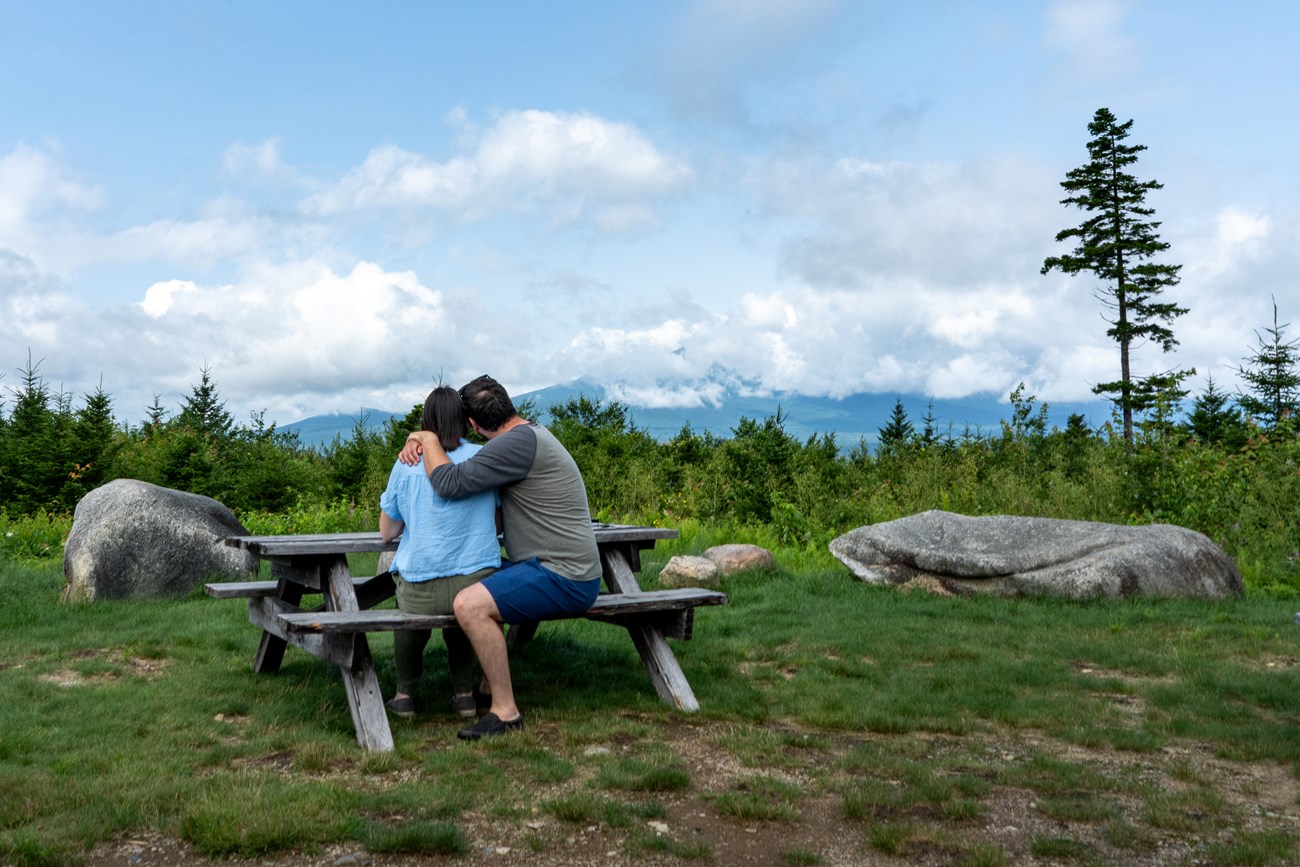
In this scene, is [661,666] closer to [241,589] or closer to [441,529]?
[441,529]

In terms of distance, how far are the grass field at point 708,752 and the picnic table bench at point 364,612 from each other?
16 cm

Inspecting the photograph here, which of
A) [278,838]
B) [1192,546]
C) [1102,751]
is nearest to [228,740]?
[278,838]

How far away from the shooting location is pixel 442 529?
5480mm

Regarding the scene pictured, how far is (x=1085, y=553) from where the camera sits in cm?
977

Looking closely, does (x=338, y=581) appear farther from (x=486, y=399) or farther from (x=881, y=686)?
(x=881, y=686)

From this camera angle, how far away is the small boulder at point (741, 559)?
1041cm

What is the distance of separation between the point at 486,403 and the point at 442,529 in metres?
Result: 0.69

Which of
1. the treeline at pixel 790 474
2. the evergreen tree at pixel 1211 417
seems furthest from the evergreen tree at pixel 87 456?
the evergreen tree at pixel 1211 417

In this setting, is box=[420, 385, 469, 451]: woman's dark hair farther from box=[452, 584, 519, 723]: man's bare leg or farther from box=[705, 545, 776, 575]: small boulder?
box=[705, 545, 776, 575]: small boulder

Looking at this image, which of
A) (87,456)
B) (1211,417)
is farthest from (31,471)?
(1211,417)

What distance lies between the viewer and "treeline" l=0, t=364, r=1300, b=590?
479 inches

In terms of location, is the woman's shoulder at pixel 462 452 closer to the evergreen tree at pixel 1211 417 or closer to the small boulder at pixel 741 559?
the small boulder at pixel 741 559

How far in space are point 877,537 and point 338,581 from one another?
5.71 meters

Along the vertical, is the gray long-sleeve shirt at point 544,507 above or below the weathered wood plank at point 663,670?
above
